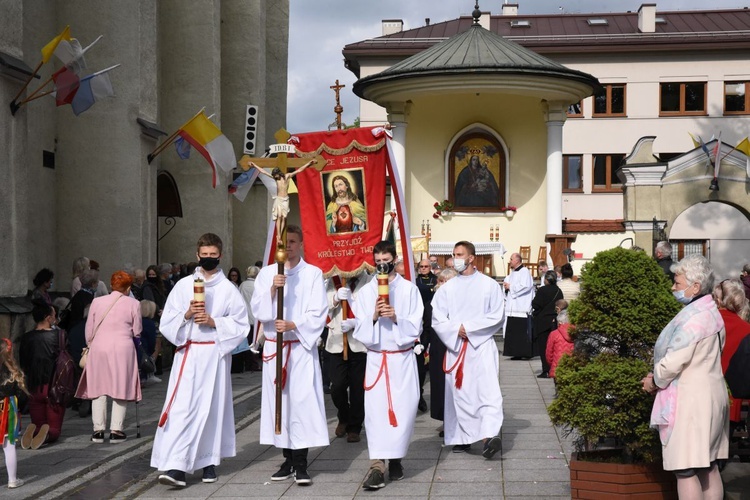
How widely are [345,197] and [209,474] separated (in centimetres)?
354

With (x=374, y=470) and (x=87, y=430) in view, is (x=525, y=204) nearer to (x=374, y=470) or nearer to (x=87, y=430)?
(x=87, y=430)

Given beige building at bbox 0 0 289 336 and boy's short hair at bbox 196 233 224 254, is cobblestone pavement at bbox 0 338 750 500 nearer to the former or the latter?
boy's short hair at bbox 196 233 224 254

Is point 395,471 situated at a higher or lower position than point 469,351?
lower

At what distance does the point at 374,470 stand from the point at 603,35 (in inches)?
1646

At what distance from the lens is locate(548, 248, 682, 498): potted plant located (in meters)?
7.40

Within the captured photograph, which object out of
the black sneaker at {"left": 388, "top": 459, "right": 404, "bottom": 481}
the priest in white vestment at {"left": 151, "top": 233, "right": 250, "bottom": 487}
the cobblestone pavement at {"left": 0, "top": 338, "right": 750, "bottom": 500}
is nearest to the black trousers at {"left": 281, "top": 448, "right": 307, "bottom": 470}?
the cobblestone pavement at {"left": 0, "top": 338, "right": 750, "bottom": 500}

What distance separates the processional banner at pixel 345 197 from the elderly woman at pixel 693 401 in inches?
195

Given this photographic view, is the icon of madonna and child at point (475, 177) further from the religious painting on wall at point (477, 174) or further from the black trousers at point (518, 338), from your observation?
the black trousers at point (518, 338)

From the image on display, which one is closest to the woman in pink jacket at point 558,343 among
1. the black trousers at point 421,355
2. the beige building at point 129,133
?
the black trousers at point 421,355

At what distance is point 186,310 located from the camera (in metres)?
9.23

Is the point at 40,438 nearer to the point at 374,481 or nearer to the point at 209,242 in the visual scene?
the point at 209,242

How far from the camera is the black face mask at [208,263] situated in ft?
30.6

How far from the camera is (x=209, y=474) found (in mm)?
9203

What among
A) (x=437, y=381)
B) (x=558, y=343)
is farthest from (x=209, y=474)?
(x=558, y=343)
